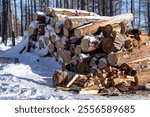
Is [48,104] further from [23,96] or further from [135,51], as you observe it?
[135,51]

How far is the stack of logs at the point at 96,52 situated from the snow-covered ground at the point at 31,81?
1.32 feet

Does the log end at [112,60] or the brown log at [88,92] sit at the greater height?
the log end at [112,60]

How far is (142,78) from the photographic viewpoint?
13156 millimetres

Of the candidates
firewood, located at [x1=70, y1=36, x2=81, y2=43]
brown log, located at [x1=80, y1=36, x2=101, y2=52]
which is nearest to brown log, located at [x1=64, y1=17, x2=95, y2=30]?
firewood, located at [x1=70, y1=36, x2=81, y2=43]

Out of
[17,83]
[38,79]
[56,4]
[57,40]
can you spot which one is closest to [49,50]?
[57,40]

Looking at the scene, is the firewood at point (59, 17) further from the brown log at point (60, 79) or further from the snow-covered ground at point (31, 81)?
the brown log at point (60, 79)

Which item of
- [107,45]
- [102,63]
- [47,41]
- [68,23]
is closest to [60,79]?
[102,63]

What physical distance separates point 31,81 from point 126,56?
10.7ft

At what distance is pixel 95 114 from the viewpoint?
8633 mm

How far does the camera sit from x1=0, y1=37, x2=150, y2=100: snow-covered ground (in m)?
11.3

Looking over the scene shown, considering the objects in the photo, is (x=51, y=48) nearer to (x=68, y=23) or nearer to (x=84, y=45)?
(x=68, y=23)

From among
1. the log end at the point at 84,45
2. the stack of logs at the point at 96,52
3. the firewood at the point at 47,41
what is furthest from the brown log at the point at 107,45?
the firewood at the point at 47,41

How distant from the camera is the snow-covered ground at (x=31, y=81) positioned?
37.2ft

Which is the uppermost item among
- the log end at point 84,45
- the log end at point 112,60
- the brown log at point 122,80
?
the log end at point 84,45
